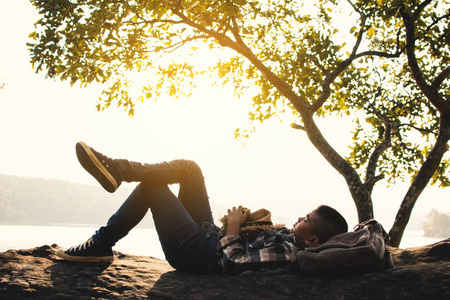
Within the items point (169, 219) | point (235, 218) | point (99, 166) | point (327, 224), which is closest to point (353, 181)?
point (327, 224)

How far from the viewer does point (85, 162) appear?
3699 millimetres

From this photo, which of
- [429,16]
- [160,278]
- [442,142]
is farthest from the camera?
[429,16]

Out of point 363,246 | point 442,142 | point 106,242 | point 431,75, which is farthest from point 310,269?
point 431,75

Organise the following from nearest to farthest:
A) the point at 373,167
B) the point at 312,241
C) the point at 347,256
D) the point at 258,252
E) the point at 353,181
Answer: the point at 347,256, the point at 258,252, the point at 312,241, the point at 353,181, the point at 373,167

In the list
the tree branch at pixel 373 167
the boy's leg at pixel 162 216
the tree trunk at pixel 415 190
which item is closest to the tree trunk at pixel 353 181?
the tree branch at pixel 373 167

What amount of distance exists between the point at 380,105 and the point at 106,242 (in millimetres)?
11687

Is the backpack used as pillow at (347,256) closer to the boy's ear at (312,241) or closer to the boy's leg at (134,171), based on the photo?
the boy's ear at (312,241)

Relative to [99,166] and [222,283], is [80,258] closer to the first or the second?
[99,166]

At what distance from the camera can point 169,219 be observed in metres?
3.71

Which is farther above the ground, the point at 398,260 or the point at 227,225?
the point at 227,225

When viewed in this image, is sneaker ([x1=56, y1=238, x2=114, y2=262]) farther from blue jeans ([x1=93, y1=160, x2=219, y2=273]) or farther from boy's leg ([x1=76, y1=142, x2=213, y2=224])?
boy's leg ([x1=76, y1=142, x2=213, y2=224])

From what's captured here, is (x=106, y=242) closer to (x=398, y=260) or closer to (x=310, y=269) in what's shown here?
(x=310, y=269)

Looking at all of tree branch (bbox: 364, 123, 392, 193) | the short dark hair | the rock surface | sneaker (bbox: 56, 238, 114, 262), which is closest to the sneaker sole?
sneaker (bbox: 56, 238, 114, 262)

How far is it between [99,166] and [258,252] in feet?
6.58
